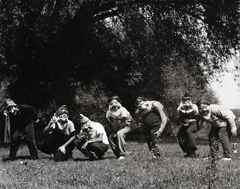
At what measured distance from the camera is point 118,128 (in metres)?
11.2

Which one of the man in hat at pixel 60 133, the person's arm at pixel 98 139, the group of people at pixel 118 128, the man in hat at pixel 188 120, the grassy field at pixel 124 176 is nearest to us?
the grassy field at pixel 124 176

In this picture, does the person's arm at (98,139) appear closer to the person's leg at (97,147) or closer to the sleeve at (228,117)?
the person's leg at (97,147)

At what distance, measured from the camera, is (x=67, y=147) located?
10.9 metres

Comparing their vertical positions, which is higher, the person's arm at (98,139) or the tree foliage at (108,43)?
the tree foliage at (108,43)

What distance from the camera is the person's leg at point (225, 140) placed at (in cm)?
1036

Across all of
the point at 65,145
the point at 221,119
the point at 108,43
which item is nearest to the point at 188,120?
the point at 221,119

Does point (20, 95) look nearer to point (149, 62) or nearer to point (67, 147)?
point (149, 62)

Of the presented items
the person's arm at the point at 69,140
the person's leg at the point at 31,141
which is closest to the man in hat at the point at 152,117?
the person's arm at the point at 69,140

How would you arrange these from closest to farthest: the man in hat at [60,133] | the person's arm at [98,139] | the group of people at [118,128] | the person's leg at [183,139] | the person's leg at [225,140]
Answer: the person's leg at [225,140] → the group of people at [118,128] → the person's arm at [98,139] → the man in hat at [60,133] → the person's leg at [183,139]

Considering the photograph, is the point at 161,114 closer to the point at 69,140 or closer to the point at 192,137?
the point at 192,137

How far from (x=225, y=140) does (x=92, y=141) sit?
10.3 ft

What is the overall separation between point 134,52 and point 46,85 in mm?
4630

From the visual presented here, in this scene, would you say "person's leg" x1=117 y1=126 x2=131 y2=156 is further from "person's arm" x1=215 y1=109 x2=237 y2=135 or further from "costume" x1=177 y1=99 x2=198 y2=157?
"person's arm" x1=215 y1=109 x2=237 y2=135

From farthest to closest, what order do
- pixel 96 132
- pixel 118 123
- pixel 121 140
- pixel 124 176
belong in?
1. pixel 118 123
2. pixel 96 132
3. pixel 121 140
4. pixel 124 176
